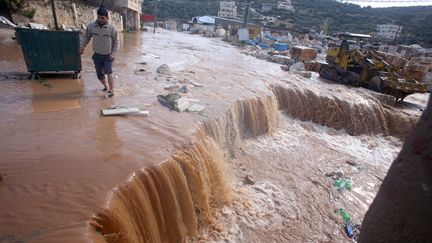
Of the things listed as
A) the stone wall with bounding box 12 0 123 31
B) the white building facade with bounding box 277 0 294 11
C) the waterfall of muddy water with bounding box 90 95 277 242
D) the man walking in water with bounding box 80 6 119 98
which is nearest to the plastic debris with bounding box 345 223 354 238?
the waterfall of muddy water with bounding box 90 95 277 242

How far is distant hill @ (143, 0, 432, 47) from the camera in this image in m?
55.5

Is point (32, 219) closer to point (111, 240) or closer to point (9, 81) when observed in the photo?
point (111, 240)

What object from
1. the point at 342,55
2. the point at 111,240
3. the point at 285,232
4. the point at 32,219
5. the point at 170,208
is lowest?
the point at 285,232

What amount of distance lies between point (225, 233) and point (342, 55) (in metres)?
12.6

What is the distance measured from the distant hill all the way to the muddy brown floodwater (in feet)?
155

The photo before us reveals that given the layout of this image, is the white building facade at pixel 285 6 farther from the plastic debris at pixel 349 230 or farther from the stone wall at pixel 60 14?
the plastic debris at pixel 349 230

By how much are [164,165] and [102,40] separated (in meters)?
3.55

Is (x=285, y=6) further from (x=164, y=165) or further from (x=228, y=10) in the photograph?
(x=164, y=165)

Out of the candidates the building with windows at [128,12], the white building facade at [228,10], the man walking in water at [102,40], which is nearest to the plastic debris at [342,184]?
the man walking in water at [102,40]

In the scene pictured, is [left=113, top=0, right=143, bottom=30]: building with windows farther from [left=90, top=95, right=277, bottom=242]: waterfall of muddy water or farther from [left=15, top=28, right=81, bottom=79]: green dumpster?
[left=90, top=95, right=277, bottom=242]: waterfall of muddy water

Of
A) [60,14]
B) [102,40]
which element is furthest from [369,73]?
[60,14]

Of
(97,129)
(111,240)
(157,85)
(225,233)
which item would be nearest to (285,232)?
(225,233)

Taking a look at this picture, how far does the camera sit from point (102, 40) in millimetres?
5805

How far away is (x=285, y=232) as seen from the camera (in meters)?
4.86
